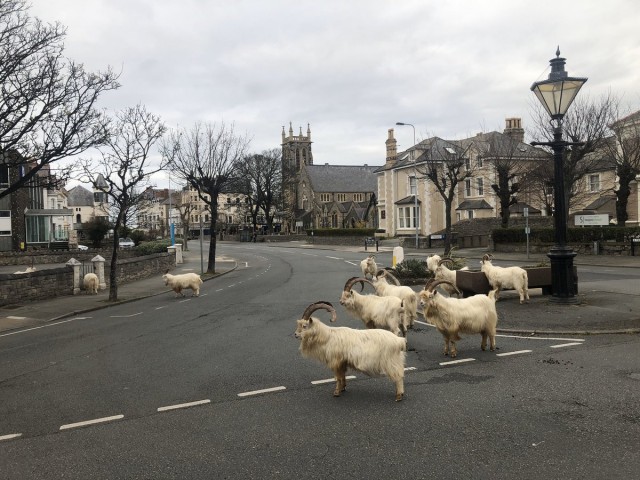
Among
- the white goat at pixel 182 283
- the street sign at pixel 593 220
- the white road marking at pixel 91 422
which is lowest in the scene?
the white road marking at pixel 91 422

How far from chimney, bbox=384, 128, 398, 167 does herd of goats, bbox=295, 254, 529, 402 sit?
2267 inches

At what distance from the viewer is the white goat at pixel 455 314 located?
9023 mm

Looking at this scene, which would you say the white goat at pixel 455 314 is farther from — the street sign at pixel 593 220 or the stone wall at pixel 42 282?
the street sign at pixel 593 220

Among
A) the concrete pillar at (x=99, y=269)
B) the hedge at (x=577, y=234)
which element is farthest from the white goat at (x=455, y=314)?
the hedge at (x=577, y=234)

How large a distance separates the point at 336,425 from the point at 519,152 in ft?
160

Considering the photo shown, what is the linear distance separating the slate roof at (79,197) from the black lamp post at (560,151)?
418 feet

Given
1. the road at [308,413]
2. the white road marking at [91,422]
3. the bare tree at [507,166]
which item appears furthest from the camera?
the bare tree at [507,166]

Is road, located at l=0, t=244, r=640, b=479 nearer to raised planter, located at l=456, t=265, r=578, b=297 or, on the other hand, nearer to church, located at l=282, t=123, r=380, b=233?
raised planter, located at l=456, t=265, r=578, b=297

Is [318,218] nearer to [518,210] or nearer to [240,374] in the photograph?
[518,210]

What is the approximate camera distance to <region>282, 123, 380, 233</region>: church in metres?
107

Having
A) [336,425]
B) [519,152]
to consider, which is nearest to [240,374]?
[336,425]

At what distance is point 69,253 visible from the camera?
46250 mm

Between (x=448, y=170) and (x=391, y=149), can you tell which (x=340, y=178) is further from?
(x=448, y=170)

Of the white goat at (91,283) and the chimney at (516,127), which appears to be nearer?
the white goat at (91,283)
